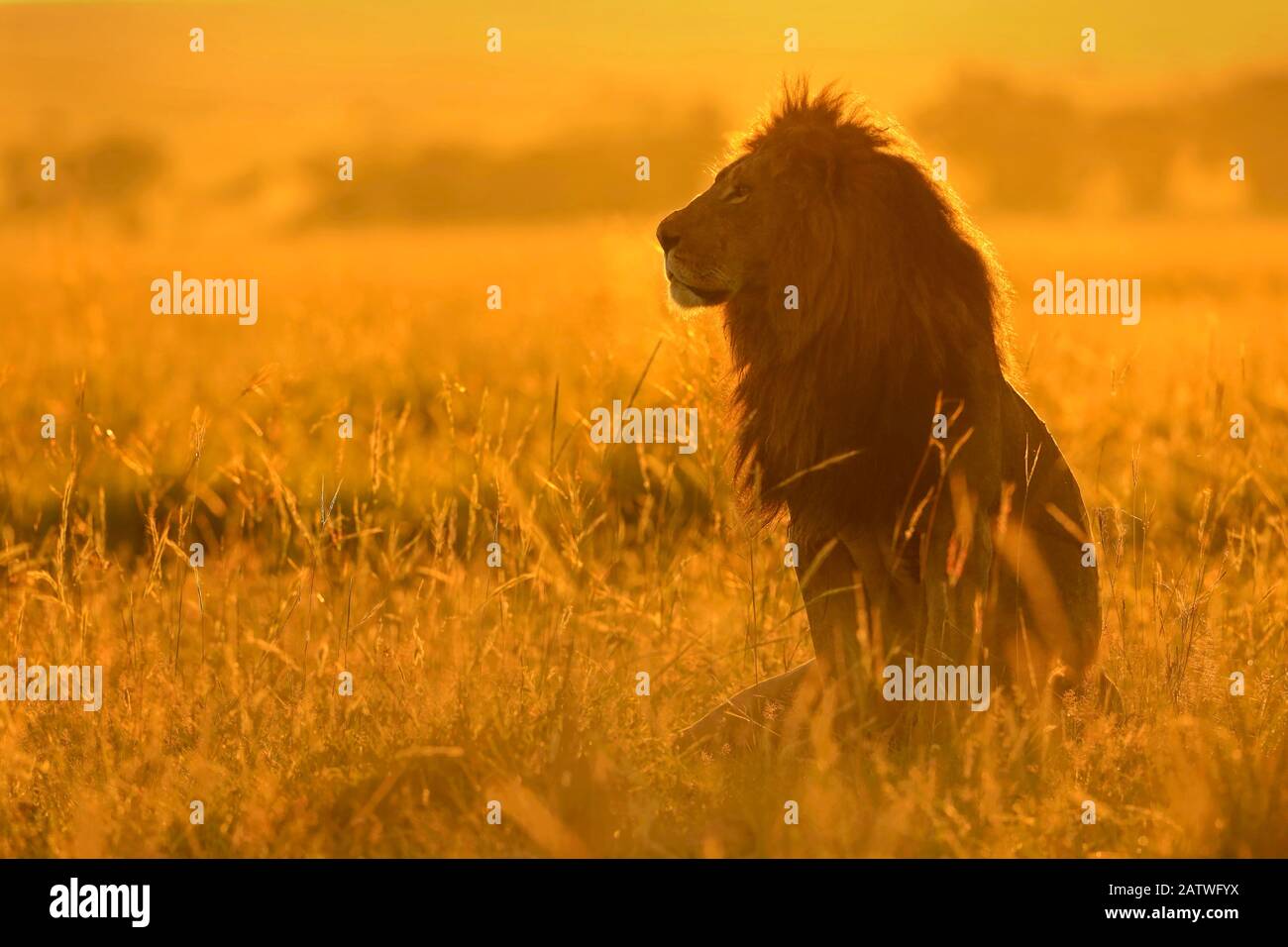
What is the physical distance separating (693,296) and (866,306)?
0.60 meters

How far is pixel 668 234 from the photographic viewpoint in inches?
229

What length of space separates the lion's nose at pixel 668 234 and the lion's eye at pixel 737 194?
7.5 inches

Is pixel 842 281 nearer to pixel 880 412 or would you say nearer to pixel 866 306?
pixel 866 306

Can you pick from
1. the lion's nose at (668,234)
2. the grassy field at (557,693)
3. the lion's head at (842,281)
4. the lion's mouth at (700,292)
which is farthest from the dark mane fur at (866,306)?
the grassy field at (557,693)

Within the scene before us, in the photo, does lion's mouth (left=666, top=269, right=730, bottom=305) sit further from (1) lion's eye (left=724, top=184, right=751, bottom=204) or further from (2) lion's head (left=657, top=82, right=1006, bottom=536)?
(1) lion's eye (left=724, top=184, right=751, bottom=204)

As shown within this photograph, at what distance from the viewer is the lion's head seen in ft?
18.4

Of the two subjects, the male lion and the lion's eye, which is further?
the lion's eye

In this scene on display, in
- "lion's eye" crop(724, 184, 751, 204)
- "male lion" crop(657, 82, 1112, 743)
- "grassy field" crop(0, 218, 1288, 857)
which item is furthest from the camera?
"lion's eye" crop(724, 184, 751, 204)

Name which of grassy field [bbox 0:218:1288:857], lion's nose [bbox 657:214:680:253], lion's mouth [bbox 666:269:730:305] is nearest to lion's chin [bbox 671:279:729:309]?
lion's mouth [bbox 666:269:730:305]

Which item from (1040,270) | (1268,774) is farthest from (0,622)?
(1040,270)

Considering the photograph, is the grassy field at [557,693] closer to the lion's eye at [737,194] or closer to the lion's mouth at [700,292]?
the lion's mouth at [700,292]

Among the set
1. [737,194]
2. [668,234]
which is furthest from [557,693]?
[737,194]

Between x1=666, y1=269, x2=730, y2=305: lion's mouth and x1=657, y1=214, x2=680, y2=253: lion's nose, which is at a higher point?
x1=657, y1=214, x2=680, y2=253: lion's nose

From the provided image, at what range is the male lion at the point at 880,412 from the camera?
5.56 meters
